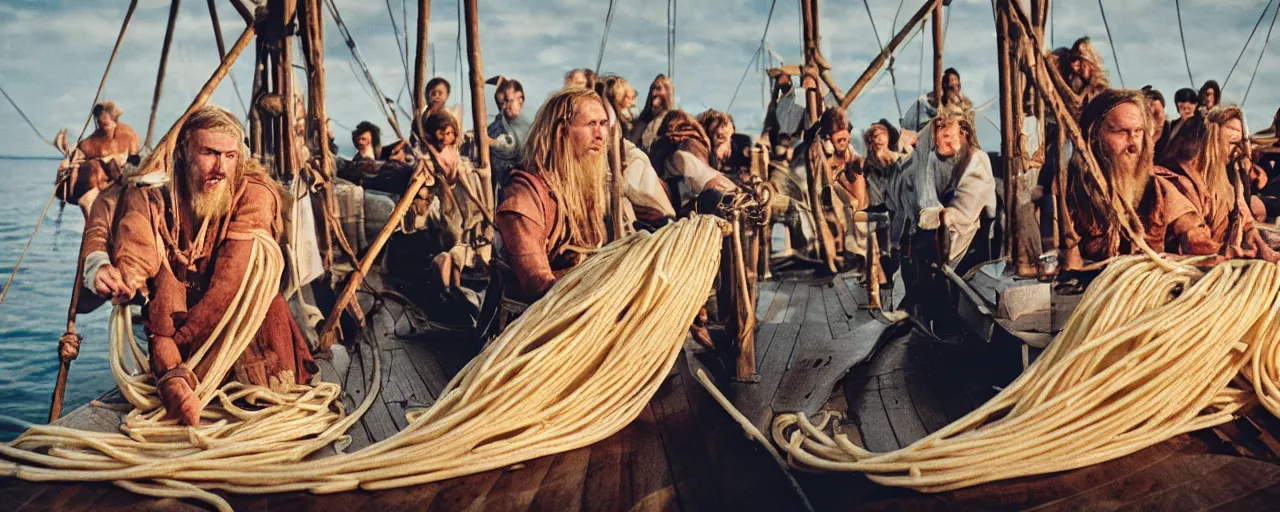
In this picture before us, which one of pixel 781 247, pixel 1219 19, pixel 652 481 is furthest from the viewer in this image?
pixel 781 247

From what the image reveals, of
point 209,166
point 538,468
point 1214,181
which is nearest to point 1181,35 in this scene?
point 1214,181

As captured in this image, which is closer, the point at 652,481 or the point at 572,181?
the point at 652,481

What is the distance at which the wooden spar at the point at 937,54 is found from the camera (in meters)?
4.62

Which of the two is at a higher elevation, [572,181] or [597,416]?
[572,181]

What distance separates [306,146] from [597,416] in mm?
1501

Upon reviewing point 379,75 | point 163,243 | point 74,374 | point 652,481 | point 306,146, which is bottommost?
point 652,481

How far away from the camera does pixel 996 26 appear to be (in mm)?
4199

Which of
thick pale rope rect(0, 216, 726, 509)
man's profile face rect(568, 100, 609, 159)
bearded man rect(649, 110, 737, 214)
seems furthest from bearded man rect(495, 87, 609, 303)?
bearded man rect(649, 110, 737, 214)

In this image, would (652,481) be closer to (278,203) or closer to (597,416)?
(597,416)

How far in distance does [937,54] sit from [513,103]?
6.53ft

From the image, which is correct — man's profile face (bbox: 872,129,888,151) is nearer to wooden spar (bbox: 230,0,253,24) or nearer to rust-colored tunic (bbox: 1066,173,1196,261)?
rust-colored tunic (bbox: 1066,173,1196,261)

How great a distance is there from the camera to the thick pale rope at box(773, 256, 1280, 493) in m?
3.54

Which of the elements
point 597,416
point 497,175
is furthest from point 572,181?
point 597,416

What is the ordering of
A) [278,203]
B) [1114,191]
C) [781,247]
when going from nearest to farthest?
[278,203] → [1114,191] → [781,247]
